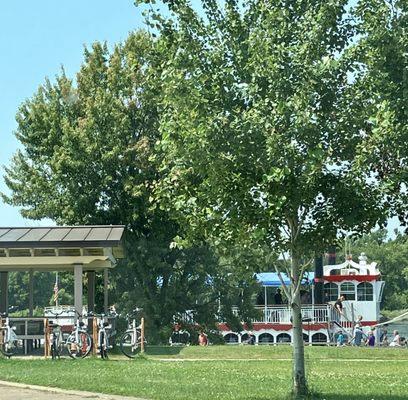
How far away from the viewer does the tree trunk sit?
41.1 feet

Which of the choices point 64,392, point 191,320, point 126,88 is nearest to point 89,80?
point 126,88

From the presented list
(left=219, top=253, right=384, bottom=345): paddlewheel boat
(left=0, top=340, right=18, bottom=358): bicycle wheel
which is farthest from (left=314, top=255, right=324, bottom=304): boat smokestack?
(left=0, top=340, right=18, bottom=358): bicycle wheel

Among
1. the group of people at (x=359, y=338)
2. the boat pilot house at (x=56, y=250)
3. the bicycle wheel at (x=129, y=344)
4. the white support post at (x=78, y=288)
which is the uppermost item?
the boat pilot house at (x=56, y=250)

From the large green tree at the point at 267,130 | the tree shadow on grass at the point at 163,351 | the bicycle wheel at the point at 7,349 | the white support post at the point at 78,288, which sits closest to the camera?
the large green tree at the point at 267,130

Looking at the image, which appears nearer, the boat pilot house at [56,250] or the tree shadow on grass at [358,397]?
the tree shadow on grass at [358,397]

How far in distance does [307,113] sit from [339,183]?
4.77 ft

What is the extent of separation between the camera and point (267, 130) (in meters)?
11.1

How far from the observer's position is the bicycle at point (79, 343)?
21516 mm

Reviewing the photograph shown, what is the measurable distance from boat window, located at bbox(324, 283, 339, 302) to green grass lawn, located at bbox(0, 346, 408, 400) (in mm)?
27269

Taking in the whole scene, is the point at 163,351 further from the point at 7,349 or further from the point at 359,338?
the point at 359,338

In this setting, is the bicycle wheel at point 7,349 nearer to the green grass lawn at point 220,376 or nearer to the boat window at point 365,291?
the green grass lawn at point 220,376

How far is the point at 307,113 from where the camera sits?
11.0 metres

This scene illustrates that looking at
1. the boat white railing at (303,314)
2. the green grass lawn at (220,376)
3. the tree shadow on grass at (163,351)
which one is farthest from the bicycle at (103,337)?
the boat white railing at (303,314)

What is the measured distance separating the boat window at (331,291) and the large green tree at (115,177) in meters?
12.2
